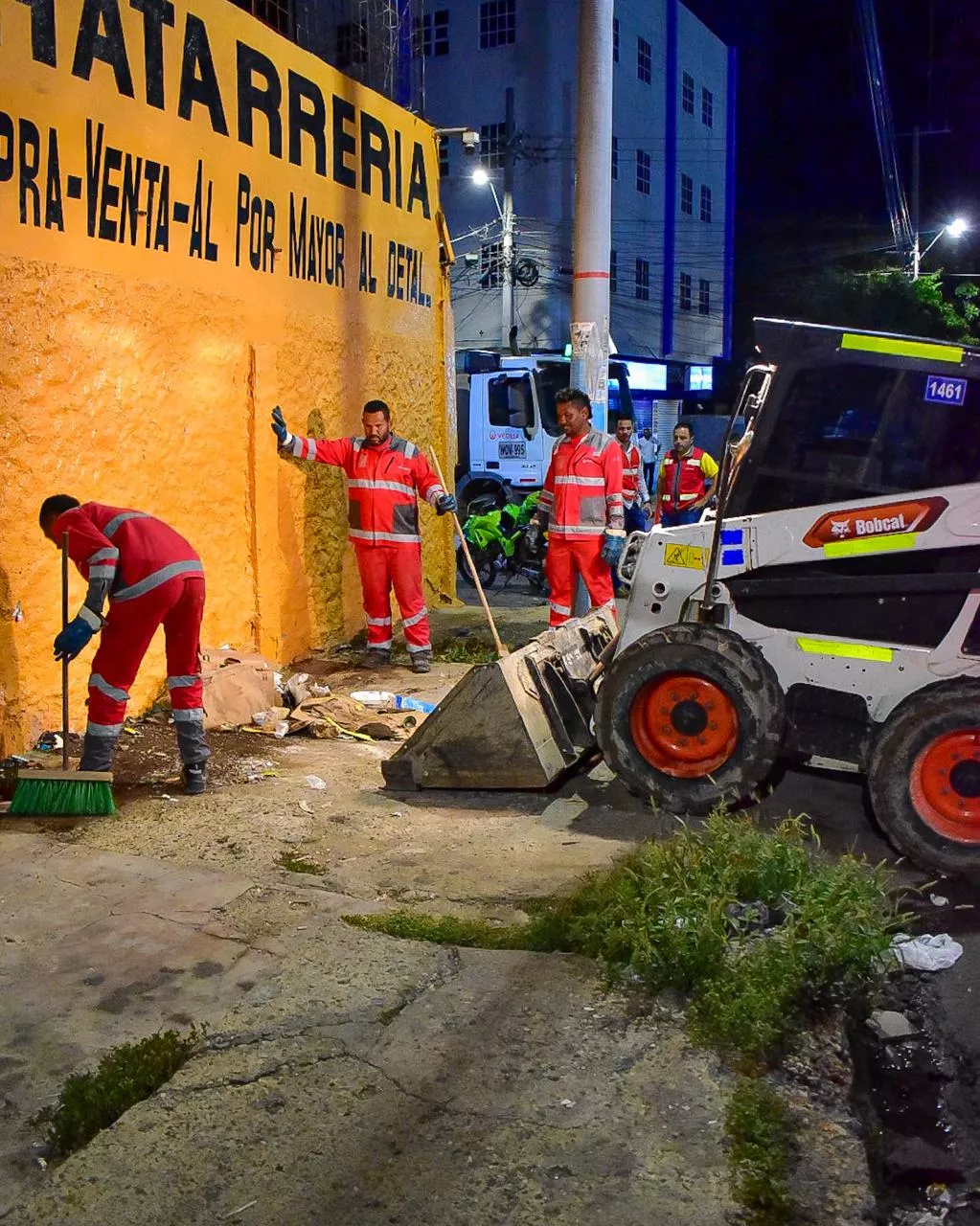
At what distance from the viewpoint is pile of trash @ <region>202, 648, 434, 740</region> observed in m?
7.55

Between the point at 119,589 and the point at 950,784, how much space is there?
3919 millimetres

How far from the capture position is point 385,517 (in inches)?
356

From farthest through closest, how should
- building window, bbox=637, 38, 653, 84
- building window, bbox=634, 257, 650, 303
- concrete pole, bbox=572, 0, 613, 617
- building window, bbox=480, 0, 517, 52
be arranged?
1. building window, bbox=634, 257, 650, 303
2. building window, bbox=637, 38, 653, 84
3. building window, bbox=480, 0, 517, 52
4. concrete pole, bbox=572, 0, 613, 617

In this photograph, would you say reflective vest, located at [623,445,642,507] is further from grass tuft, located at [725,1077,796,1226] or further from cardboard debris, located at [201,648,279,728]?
grass tuft, located at [725,1077,796,1226]

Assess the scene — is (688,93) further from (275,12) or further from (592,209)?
(592,209)

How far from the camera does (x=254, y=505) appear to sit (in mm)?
8500

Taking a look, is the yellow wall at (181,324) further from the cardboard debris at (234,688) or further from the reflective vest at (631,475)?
the reflective vest at (631,475)

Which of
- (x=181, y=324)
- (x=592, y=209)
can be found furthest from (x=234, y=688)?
(x=592, y=209)

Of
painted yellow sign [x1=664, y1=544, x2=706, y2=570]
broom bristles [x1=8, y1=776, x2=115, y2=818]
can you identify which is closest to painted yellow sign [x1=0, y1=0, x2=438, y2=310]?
broom bristles [x1=8, y1=776, x2=115, y2=818]

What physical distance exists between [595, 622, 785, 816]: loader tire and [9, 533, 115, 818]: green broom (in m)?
2.41

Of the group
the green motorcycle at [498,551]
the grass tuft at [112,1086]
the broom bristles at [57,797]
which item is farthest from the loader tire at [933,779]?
the green motorcycle at [498,551]

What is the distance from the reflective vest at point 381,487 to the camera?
9.02 meters

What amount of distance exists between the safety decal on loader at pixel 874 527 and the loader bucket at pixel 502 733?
133 cm

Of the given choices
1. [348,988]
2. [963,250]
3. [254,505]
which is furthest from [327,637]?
[963,250]
